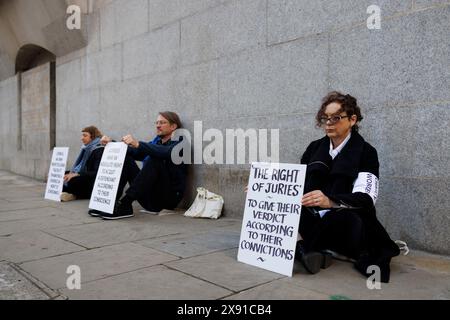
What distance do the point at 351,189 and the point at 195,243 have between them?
60.1 inches

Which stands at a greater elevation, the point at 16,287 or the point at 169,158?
the point at 169,158

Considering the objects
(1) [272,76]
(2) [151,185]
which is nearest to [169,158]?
(2) [151,185]

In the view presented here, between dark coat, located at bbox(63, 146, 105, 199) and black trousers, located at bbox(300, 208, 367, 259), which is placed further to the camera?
dark coat, located at bbox(63, 146, 105, 199)

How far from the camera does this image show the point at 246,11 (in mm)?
5211

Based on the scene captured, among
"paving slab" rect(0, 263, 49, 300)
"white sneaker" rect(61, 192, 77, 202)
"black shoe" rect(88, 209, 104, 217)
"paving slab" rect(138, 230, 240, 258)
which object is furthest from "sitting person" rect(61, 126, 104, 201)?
"paving slab" rect(0, 263, 49, 300)

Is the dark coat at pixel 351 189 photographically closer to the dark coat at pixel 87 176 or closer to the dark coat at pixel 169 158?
the dark coat at pixel 169 158

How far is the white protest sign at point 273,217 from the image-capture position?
3055 mm

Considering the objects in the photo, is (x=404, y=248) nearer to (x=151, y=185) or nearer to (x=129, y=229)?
(x=129, y=229)

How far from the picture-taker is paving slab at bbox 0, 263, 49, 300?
8.45ft

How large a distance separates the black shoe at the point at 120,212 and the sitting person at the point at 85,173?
4.95 ft

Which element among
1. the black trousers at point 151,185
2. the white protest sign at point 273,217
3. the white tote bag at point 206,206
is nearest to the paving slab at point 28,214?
the black trousers at point 151,185

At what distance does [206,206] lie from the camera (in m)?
5.41

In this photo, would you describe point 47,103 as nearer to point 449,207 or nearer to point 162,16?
point 162,16

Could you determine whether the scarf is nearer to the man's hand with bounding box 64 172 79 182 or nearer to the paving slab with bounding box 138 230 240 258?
the man's hand with bounding box 64 172 79 182
